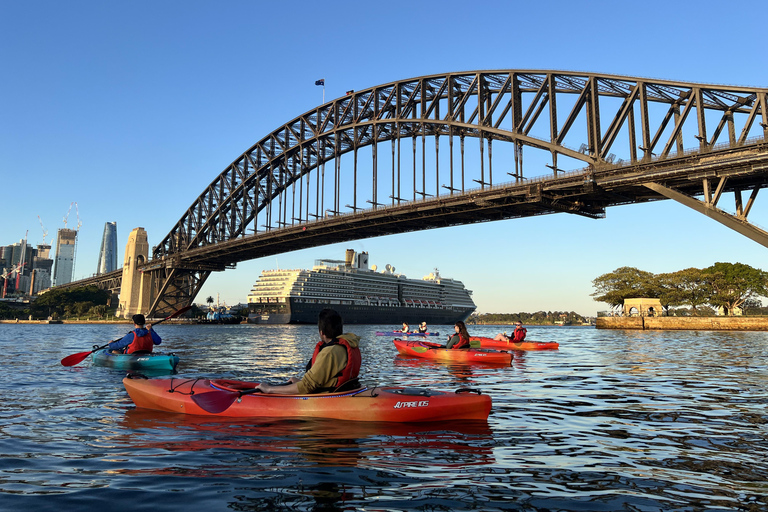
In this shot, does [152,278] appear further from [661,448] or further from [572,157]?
[661,448]

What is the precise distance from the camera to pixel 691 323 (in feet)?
182

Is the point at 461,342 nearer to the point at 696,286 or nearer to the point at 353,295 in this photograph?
the point at 696,286

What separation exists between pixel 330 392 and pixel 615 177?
28.8m

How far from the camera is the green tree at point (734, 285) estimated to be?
63.2 metres

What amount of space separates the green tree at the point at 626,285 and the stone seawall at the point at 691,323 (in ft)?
35.3

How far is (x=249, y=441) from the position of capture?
6.60m

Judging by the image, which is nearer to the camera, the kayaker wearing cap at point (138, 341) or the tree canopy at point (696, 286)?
the kayaker wearing cap at point (138, 341)

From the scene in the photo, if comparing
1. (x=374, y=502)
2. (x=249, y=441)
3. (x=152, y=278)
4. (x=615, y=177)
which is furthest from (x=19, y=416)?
(x=152, y=278)

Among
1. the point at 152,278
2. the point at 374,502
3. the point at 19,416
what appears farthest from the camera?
the point at 152,278

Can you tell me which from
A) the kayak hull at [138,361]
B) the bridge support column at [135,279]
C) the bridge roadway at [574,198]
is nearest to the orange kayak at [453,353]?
the kayak hull at [138,361]

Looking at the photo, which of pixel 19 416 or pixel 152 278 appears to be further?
pixel 152 278

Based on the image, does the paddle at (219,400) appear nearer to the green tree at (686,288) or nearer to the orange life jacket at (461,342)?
the orange life jacket at (461,342)

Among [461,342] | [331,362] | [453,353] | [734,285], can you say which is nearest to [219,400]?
[331,362]

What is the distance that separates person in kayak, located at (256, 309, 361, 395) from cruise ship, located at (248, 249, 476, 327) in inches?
2824
